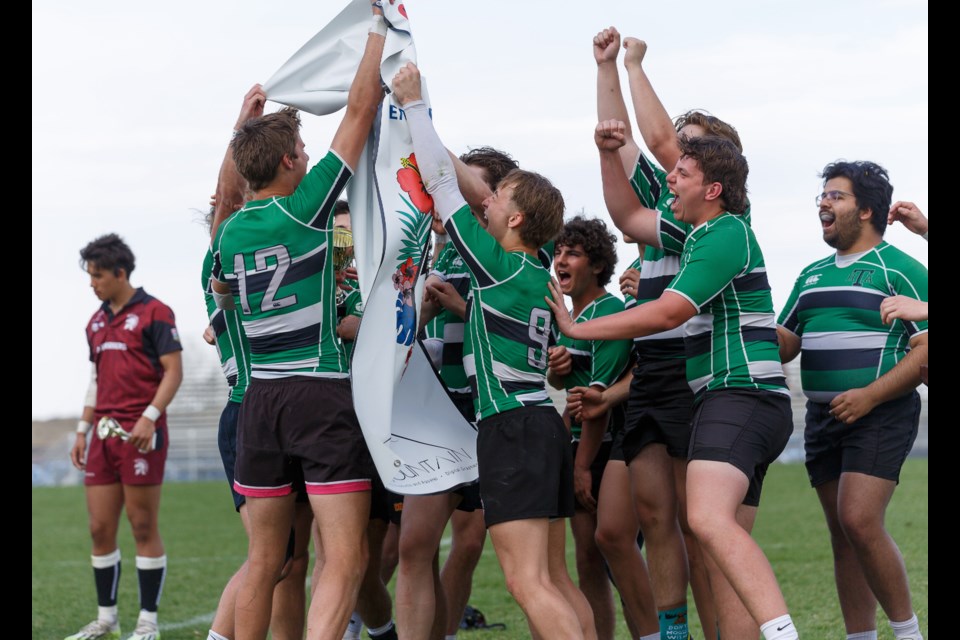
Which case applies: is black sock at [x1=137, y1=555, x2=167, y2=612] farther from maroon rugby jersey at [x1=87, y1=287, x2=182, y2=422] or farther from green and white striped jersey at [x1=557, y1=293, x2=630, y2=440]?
green and white striped jersey at [x1=557, y1=293, x2=630, y2=440]

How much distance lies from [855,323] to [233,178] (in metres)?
3.12

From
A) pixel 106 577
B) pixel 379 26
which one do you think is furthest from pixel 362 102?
pixel 106 577

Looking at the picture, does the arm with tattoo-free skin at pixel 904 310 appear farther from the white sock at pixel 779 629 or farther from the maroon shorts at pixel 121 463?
the maroon shorts at pixel 121 463

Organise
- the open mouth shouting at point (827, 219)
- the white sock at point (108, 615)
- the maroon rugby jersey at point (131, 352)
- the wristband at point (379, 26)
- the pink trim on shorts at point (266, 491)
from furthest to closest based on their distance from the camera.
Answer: the maroon rugby jersey at point (131, 352), the white sock at point (108, 615), the open mouth shouting at point (827, 219), the wristband at point (379, 26), the pink trim on shorts at point (266, 491)

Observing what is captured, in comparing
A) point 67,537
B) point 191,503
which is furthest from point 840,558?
point 191,503

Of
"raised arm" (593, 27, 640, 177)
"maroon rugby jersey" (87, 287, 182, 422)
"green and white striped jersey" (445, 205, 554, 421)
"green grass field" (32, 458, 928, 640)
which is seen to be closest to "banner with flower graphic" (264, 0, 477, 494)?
"green and white striped jersey" (445, 205, 554, 421)

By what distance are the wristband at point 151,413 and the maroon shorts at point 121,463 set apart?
156 mm

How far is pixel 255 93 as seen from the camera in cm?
497

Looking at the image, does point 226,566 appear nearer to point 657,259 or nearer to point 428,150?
point 657,259

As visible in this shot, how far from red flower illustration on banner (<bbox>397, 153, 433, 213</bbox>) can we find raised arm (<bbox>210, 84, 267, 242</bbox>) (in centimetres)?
75

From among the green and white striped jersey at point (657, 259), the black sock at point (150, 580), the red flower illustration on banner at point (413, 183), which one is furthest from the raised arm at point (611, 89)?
the black sock at point (150, 580)

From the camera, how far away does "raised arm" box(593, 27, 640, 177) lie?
17.3 ft

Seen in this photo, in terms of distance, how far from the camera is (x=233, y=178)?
4930mm

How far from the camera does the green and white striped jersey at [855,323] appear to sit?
5.45 meters
